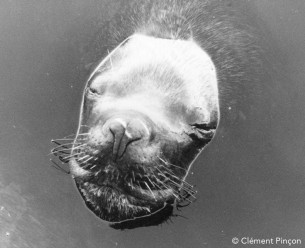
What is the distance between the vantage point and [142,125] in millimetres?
4203

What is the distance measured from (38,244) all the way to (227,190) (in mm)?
2063

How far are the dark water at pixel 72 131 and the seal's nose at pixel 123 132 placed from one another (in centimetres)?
143

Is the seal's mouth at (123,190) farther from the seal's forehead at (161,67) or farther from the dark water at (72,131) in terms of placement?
the seal's forehead at (161,67)

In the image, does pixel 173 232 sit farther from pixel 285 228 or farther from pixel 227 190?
pixel 285 228

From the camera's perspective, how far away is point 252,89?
18.5 ft

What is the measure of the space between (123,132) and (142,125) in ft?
0.67

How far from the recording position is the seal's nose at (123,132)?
4074 mm

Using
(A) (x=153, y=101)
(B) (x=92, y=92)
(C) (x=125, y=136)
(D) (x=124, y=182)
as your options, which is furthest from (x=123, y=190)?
(B) (x=92, y=92)

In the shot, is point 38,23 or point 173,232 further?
point 38,23

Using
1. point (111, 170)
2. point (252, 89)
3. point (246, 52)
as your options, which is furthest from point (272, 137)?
point (111, 170)

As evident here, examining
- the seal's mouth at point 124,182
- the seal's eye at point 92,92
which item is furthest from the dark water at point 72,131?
the seal's eye at point 92,92

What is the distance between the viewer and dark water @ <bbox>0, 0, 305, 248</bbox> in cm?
536

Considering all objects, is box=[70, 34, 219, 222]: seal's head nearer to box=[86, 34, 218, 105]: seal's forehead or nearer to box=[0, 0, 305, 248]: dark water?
box=[86, 34, 218, 105]: seal's forehead

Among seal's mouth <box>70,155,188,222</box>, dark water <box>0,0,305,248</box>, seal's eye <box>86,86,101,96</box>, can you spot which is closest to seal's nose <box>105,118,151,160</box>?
seal's mouth <box>70,155,188,222</box>
